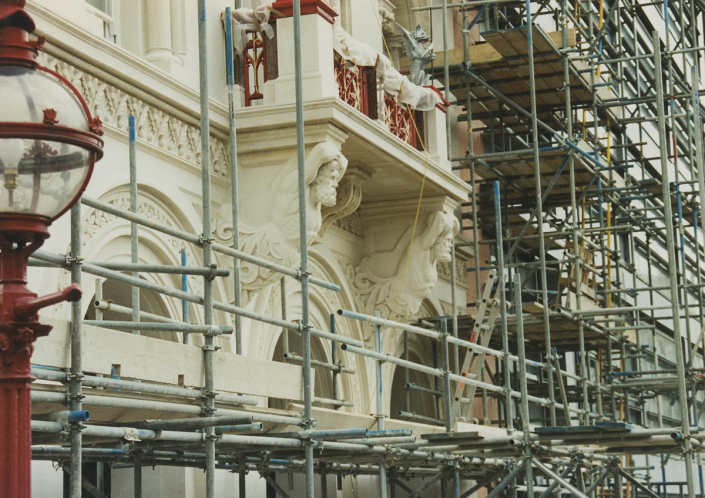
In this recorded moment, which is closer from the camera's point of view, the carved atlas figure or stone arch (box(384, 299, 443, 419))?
the carved atlas figure

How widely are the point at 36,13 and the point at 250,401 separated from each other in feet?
12.1

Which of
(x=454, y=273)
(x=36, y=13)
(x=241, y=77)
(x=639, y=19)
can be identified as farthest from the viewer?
(x=639, y=19)

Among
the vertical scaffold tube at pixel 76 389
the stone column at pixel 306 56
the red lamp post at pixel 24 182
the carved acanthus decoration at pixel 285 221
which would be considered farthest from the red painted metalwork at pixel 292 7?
the red lamp post at pixel 24 182

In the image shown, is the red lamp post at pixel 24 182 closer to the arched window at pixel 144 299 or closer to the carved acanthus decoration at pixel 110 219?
the carved acanthus decoration at pixel 110 219

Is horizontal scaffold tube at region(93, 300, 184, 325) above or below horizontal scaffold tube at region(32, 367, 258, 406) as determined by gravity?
above

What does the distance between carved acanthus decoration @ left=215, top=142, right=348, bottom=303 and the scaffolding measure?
2.17 ft

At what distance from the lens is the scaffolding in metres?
9.09

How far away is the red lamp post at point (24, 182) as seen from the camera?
15.5 feet

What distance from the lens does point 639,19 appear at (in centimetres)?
3005

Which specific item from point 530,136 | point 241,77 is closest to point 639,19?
point 530,136

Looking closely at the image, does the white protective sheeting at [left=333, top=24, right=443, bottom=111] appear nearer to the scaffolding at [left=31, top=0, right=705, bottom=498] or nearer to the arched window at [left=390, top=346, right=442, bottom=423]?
the scaffolding at [left=31, top=0, right=705, bottom=498]

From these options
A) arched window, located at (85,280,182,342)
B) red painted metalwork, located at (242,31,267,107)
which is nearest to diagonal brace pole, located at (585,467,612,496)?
arched window, located at (85,280,182,342)

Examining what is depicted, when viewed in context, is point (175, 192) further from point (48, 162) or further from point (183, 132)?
point (48, 162)

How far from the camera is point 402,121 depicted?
17.0 meters
